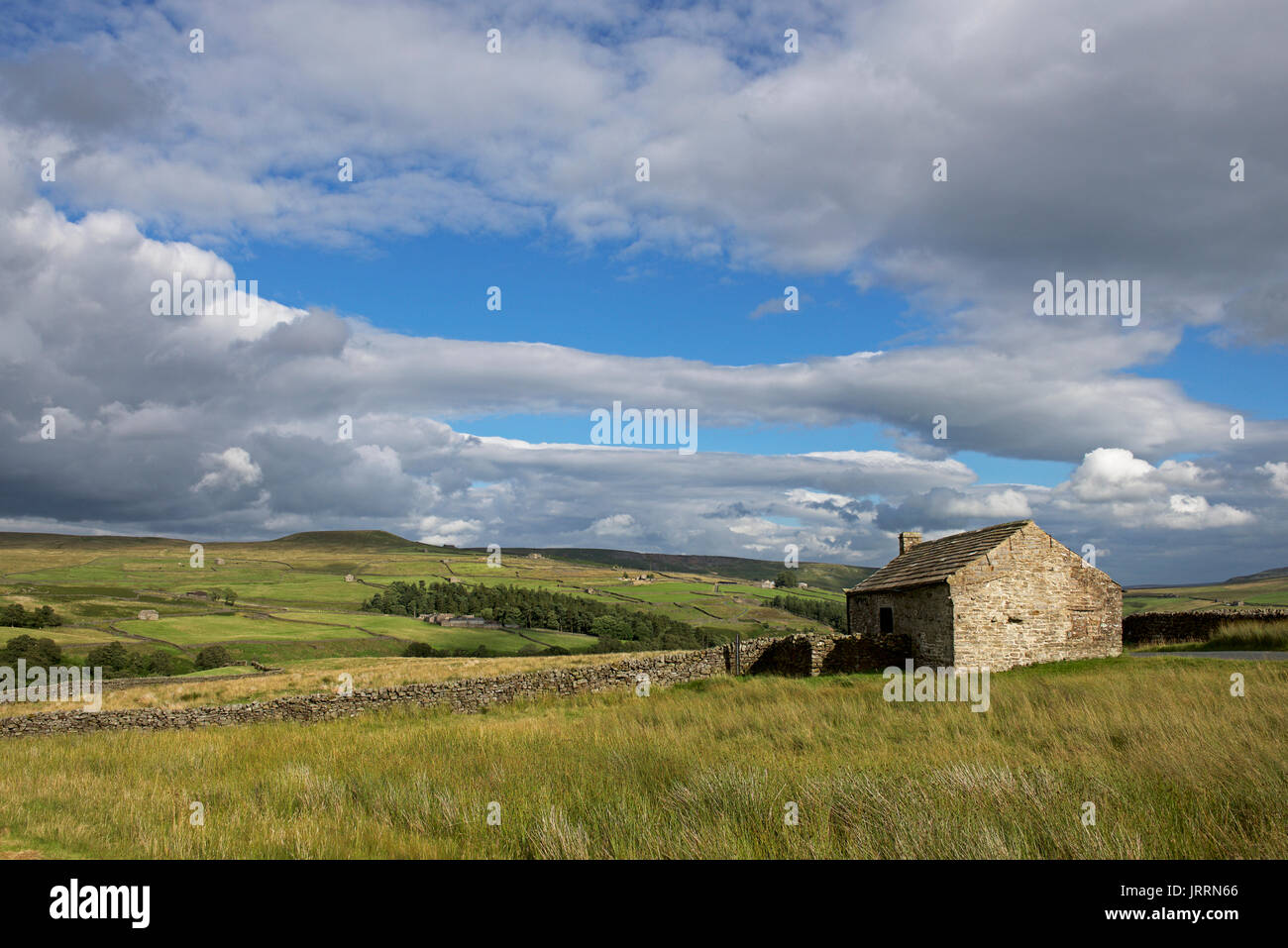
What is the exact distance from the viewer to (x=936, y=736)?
11.5 m

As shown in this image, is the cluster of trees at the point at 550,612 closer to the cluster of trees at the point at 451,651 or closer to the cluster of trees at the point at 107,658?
the cluster of trees at the point at 451,651

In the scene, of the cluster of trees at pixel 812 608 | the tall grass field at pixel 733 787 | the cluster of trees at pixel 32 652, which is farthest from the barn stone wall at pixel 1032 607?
the cluster of trees at pixel 812 608

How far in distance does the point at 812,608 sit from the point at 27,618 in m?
98.2

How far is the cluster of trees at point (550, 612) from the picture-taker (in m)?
82.5

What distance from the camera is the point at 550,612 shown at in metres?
99.9

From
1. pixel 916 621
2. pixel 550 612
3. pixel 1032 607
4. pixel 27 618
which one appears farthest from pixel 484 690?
pixel 550 612

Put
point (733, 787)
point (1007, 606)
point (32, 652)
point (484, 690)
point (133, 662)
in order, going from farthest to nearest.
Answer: point (133, 662) < point (32, 652) < point (1007, 606) < point (484, 690) < point (733, 787)

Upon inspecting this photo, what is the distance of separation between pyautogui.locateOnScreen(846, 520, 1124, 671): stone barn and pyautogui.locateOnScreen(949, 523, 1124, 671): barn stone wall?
0.03 m

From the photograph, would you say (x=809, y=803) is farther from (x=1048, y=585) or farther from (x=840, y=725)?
(x=1048, y=585)

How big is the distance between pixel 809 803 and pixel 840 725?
22.2 feet

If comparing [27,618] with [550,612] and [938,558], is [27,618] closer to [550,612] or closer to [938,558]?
[550,612]

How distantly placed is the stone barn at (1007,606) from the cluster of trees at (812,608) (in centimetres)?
7103

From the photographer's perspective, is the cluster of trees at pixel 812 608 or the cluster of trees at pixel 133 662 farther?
the cluster of trees at pixel 812 608
